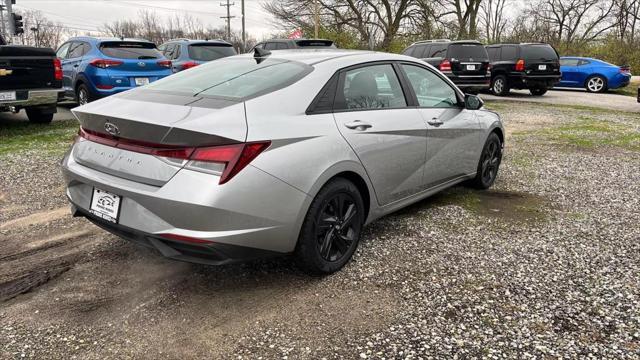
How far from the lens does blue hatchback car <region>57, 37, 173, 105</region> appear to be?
961 cm

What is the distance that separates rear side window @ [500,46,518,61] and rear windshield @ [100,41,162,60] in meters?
12.0

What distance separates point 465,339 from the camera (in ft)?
8.87

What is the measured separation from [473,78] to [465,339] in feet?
41.0

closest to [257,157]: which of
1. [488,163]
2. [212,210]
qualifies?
[212,210]

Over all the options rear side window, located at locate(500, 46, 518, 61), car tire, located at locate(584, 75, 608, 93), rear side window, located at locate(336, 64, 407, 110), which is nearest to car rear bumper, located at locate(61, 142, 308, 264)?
rear side window, located at locate(336, 64, 407, 110)

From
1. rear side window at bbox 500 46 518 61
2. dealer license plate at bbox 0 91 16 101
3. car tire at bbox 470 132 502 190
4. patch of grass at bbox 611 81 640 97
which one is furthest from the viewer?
patch of grass at bbox 611 81 640 97

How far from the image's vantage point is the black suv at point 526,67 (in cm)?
1658

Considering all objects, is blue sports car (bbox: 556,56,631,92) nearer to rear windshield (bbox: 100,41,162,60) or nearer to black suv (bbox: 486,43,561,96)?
black suv (bbox: 486,43,561,96)

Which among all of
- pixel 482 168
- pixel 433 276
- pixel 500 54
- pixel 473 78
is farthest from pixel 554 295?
pixel 500 54

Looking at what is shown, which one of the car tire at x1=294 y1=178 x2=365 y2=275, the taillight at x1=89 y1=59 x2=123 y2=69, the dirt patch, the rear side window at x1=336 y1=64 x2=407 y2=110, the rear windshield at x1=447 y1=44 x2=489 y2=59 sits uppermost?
the rear windshield at x1=447 y1=44 x2=489 y2=59

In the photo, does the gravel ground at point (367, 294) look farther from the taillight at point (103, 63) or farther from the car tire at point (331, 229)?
the taillight at point (103, 63)

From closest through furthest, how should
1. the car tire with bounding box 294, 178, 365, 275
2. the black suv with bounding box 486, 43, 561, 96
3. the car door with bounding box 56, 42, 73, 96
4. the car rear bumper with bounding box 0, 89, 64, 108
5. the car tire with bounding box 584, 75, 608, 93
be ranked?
the car tire with bounding box 294, 178, 365, 275 < the car rear bumper with bounding box 0, 89, 64, 108 < the car door with bounding box 56, 42, 73, 96 < the black suv with bounding box 486, 43, 561, 96 < the car tire with bounding box 584, 75, 608, 93

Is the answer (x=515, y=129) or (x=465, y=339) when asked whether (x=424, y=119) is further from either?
(x=515, y=129)

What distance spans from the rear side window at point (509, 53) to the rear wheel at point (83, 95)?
44.0 ft
